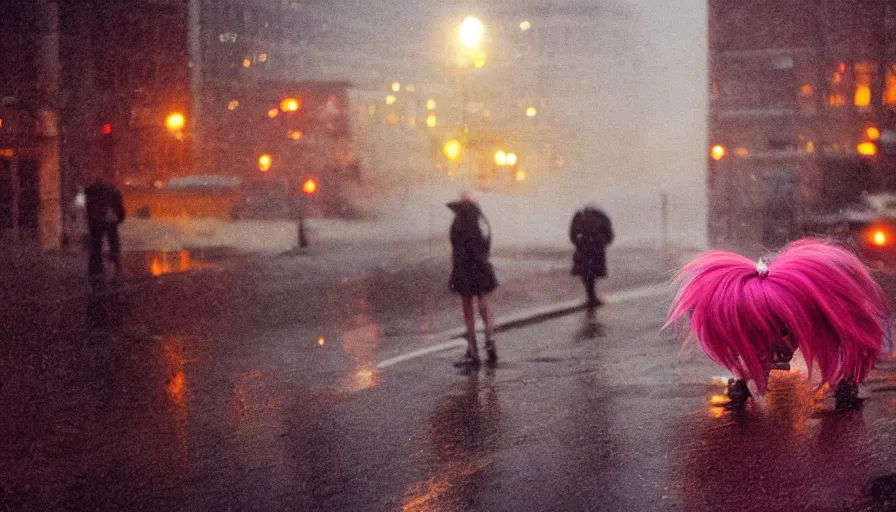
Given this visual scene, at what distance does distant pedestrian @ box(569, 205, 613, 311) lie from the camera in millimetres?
15047

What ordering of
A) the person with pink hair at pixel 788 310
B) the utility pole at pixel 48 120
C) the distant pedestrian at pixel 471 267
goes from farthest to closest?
the utility pole at pixel 48 120, the distant pedestrian at pixel 471 267, the person with pink hair at pixel 788 310

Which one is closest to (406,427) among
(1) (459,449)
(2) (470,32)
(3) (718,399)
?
(1) (459,449)

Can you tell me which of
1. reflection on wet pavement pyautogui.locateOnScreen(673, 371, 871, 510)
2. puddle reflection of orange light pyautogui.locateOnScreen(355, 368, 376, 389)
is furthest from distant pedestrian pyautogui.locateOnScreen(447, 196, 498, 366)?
reflection on wet pavement pyautogui.locateOnScreen(673, 371, 871, 510)

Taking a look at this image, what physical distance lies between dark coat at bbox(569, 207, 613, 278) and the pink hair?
8113 mm

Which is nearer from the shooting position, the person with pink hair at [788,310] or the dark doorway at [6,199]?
the person with pink hair at [788,310]

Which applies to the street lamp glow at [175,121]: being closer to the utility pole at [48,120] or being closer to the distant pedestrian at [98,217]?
the utility pole at [48,120]

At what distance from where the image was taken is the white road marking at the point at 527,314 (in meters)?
10.8

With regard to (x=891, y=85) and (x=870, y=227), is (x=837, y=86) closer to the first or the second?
(x=891, y=85)

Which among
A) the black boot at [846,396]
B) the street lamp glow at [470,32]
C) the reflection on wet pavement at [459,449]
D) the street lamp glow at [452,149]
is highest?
the street lamp glow at [470,32]

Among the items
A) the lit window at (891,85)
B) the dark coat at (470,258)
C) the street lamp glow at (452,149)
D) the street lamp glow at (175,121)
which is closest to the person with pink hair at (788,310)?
the dark coat at (470,258)

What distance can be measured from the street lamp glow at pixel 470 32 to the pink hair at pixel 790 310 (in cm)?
1694

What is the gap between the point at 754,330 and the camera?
6.70m

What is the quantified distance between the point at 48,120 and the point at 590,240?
1781 centimetres

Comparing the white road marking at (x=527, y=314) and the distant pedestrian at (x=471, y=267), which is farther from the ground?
the distant pedestrian at (x=471, y=267)
